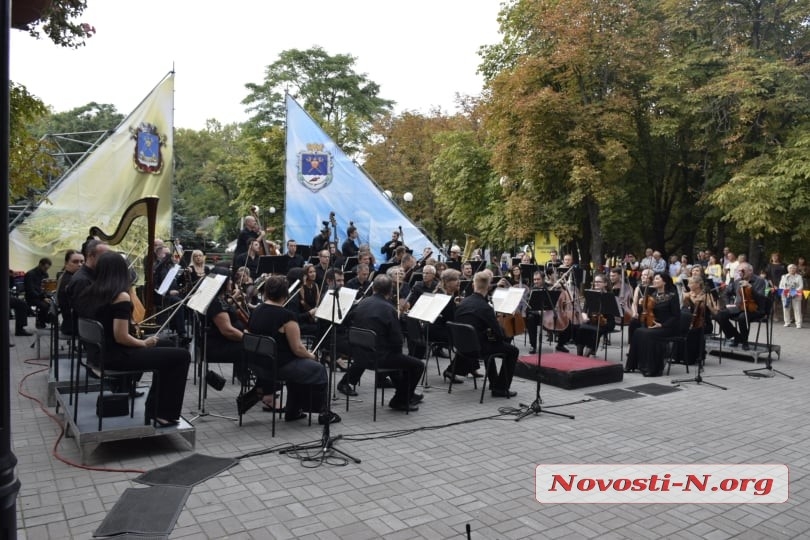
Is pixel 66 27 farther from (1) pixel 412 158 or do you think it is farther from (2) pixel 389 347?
(1) pixel 412 158

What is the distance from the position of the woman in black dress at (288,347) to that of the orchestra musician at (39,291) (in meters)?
8.16

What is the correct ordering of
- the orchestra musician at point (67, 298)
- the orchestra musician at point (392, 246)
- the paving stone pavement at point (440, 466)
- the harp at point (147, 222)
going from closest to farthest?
1. the paving stone pavement at point (440, 466)
2. the harp at point (147, 222)
3. the orchestra musician at point (67, 298)
4. the orchestra musician at point (392, 246)

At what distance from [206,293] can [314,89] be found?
1461 inches

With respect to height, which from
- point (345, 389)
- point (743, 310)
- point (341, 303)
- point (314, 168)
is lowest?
point (345, 389)

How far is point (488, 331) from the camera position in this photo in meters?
8.30

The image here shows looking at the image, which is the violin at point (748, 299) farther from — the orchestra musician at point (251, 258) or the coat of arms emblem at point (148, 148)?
the coat of arms emblem at point (148, 148)

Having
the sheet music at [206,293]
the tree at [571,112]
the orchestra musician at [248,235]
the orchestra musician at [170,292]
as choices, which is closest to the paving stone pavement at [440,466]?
the sheet music at [206,293]

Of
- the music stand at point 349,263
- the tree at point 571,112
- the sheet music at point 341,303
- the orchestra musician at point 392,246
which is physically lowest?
the sheet music at point 341,303

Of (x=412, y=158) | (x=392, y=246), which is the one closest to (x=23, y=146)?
(x=392, y=246)

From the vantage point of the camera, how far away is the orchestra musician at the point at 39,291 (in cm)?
1259

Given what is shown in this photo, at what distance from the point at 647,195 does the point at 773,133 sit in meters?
A: 5.98

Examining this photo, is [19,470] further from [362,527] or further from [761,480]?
[761,480]

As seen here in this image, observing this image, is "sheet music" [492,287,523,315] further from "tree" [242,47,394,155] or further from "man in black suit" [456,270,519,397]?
"tree" [242,47,394,155]

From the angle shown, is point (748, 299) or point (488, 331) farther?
point (748, 299)
